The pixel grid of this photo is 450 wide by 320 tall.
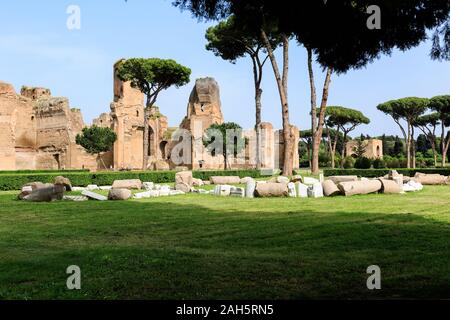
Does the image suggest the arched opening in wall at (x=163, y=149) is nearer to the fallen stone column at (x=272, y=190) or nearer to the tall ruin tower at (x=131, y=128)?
the tall ruin tower at (x=131, y=128)

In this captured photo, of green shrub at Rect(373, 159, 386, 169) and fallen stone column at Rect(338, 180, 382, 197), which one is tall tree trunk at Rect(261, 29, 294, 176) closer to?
fallen stone column at Rect(338, 180, 382, 197)

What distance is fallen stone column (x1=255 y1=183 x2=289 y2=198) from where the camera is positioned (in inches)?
499

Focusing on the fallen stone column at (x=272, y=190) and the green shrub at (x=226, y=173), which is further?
the green shrub at (x=226, y=173)

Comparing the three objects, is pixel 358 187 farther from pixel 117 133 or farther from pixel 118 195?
pixel 117 133

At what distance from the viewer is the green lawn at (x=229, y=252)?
3.83 m

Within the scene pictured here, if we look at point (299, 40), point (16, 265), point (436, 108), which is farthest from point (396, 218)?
point (436, 108)

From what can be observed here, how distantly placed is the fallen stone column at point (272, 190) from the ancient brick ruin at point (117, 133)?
1027 inches

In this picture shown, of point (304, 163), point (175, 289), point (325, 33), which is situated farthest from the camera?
point (304, 163)

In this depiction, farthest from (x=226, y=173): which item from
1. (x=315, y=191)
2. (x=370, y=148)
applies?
(x=370, y=148)

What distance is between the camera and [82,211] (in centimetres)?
995

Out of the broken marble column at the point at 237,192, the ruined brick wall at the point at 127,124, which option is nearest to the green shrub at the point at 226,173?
the broken marble column at the point at 237,192

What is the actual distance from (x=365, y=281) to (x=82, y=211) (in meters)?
7.43
